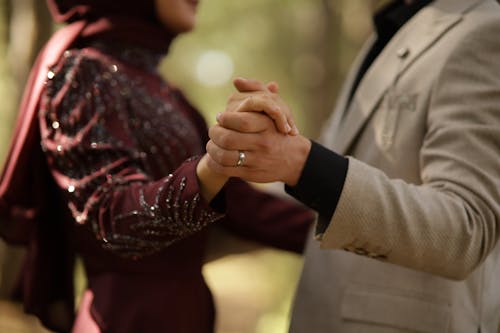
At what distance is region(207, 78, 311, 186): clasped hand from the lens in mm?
1217

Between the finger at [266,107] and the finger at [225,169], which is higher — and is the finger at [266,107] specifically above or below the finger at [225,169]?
above

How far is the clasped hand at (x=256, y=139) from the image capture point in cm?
122

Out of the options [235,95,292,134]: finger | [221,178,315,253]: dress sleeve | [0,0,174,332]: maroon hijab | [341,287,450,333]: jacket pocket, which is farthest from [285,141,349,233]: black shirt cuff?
[221,178,315,253]: dress sleeve

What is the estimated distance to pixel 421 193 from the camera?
1370 millimetres

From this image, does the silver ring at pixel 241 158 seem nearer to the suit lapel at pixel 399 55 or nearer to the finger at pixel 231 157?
the finger at pixel 231 157

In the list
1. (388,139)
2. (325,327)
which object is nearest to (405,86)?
(388,139)

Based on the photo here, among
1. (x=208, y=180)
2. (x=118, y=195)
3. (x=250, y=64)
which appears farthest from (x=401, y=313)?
(x=250, y=64)

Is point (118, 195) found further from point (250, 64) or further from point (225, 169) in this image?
point (250, 64)

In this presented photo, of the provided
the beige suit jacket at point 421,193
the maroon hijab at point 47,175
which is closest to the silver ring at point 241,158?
the beige suit jacket at point 421,193

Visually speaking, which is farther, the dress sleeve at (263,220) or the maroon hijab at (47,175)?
the dress sleeve at (263,220)

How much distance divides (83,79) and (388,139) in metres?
0.85

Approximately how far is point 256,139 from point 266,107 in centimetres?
7

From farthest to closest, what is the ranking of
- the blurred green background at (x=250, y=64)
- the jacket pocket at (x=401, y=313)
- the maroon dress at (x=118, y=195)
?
1. the blurred green background at (x=250, y=64)
2. the jacket pocket at (x=401, y=313)
3. the maroon dress at (x=118, y=195)

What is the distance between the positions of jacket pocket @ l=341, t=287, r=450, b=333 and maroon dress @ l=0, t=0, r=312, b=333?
1.66 feet
